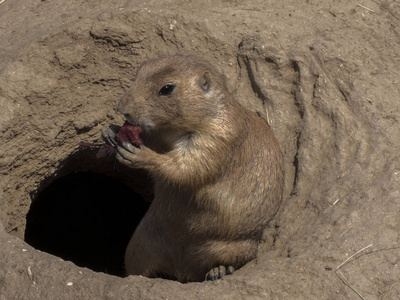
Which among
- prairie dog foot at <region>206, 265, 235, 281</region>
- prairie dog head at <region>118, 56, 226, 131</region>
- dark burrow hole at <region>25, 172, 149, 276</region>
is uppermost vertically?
prairie dog head at <region>118, 56, 226, 131</region>

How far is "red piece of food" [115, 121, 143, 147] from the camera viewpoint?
491 centimetres

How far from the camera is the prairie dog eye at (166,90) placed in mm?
4598

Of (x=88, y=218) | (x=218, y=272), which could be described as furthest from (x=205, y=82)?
(x=88, y=218)

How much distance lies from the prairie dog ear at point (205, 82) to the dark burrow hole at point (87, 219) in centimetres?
382

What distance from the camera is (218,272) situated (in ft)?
18.2

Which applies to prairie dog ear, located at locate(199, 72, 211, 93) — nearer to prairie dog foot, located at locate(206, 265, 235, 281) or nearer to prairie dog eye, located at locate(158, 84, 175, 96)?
prairie dog eye, located at locate(158, 84, 175, 96)

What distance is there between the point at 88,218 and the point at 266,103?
372 cm

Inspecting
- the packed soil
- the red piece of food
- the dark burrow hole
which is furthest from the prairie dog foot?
the dark burrow hole

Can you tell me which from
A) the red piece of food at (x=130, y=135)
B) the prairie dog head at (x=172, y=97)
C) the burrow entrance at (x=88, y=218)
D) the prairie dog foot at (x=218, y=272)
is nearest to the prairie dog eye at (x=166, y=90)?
the prairie dog head at (x=172, y=97)

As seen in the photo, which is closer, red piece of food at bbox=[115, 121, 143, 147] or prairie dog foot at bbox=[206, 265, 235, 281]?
red piece of food at bbox=[115, 121, 143, 147]

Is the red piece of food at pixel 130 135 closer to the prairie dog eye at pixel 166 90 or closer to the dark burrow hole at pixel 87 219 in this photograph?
the prairie dog eye at pixel 166 90

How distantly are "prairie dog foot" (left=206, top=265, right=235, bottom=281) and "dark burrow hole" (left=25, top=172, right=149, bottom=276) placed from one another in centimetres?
307

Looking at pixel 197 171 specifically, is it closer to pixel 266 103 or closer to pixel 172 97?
pixel 172 97

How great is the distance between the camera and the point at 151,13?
641 cm
